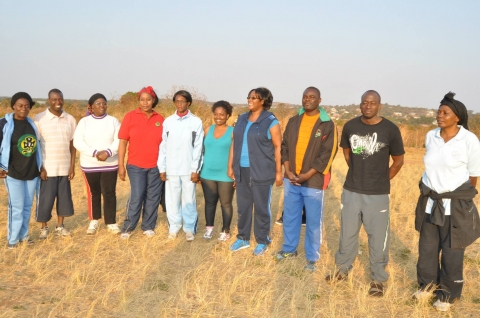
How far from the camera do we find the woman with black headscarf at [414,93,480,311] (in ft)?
13.2

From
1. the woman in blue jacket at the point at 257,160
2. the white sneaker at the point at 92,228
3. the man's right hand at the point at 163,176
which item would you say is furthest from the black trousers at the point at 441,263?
the white sneaker at the point at 92,228

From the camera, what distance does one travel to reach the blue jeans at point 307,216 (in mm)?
5145

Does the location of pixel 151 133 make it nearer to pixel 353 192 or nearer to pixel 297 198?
pixel 297 198

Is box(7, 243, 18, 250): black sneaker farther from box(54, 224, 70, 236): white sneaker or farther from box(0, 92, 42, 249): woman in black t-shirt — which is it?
box(54, 224, 70, 236): white sneaker

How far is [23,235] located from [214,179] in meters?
2.69

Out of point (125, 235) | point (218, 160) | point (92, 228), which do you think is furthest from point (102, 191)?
point (218, 160)

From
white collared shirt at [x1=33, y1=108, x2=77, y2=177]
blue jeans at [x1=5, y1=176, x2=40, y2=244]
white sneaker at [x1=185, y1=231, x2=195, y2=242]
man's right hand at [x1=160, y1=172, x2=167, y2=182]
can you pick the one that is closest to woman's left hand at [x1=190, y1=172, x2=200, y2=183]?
man's right hand at [x1=160, y1=172, x2=167, y2=182]

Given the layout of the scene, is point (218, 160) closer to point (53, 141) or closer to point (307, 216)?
point (307, 216)

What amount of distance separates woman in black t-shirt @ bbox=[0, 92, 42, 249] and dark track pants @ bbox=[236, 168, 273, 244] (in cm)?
277

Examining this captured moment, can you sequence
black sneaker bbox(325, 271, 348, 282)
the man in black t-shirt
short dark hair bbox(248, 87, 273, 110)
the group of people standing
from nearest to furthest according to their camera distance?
the group of people standing < the man in black t-shirt < black sneaker bbox(325, 271, 348, 282) < short dark hair bbox(248, 87, 273, 110)

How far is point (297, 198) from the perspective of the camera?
5.28 metres

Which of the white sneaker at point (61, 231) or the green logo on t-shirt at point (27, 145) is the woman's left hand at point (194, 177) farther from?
the green logo on t-shirt at point (27, 145)

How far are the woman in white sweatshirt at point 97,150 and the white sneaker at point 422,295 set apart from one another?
165 inches

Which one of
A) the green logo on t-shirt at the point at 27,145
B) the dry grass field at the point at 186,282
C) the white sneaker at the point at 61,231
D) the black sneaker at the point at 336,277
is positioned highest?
the green logo on t-shirt at the point at 27,145
